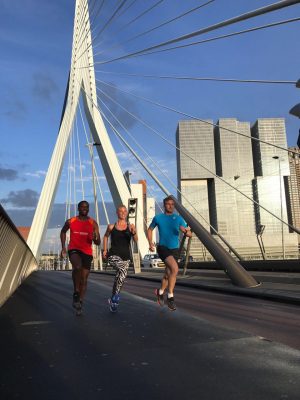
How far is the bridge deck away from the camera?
3.58 m

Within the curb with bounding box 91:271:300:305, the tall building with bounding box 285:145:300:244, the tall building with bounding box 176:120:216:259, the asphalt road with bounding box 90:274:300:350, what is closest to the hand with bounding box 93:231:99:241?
the asphalt road with bounding box 90:274:300:350

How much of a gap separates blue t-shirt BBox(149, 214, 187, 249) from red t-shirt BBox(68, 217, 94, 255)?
1.18 m

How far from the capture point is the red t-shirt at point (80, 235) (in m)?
→ 8.02

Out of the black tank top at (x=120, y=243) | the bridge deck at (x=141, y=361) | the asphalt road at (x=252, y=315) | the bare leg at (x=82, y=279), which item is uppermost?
the black tank top at (x=120, y=243)

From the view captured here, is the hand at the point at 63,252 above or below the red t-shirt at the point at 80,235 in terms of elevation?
below

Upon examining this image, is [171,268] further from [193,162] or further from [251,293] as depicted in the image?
[193,162]

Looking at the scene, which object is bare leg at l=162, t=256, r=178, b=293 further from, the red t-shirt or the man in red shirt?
the red t-shirt

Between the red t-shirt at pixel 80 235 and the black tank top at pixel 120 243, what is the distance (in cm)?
38

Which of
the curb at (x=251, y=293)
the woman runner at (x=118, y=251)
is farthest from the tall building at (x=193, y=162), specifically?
the woman runner at (x=118, y=251)

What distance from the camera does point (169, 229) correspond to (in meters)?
8.24

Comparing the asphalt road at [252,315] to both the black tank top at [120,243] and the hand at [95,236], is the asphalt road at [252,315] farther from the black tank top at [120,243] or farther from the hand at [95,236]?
the hand at [95,236]

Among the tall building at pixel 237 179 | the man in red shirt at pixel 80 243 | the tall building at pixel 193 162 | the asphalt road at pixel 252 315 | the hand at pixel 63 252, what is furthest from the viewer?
the tall building at pixel 193 162

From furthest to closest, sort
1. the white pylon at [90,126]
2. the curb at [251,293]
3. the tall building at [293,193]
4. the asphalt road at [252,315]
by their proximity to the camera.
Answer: the tall building at [293,193] < the white pylon at [90,126] < the curb at [251,293] < the asphalt road at [252,315]

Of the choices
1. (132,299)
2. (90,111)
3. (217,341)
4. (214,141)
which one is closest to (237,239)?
(214,141)
